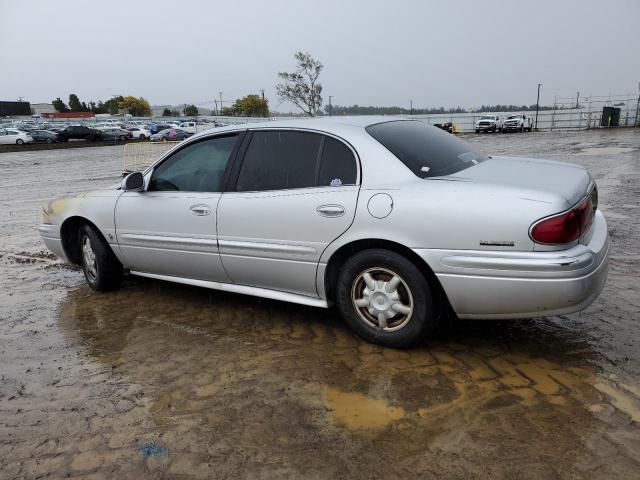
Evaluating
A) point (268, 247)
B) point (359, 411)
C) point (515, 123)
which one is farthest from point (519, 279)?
point (515, 123)

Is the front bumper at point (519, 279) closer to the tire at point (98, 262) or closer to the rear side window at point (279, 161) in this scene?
the rear side window at point (279, 161)

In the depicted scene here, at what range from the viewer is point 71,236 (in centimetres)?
544

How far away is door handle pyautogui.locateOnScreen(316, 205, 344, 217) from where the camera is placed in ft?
11.7

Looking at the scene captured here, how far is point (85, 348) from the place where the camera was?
13.1 feet

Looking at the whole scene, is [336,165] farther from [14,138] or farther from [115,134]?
[115,134]

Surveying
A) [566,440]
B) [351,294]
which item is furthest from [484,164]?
[566,440]

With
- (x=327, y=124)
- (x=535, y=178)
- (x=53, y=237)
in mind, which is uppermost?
(x=327, y=124)

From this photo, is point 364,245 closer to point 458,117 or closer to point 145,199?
point 145,199

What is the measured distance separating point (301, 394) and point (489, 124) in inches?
1853

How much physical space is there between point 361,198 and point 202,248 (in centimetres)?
149

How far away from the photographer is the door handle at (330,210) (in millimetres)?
3566

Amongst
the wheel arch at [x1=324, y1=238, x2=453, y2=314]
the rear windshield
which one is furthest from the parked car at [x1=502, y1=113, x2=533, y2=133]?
the wheel arch at [x1=324, y1=238, x2=453, y2=314]

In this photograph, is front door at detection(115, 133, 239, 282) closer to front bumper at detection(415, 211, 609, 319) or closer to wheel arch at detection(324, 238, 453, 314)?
wheel arch at detection(324, 238, 453, 314)

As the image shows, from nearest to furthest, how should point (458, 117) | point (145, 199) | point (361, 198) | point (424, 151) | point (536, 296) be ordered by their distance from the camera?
point (536, 296) → point (361, 198) → point (424, 151) → point (145, 199) → point (458, 117)
